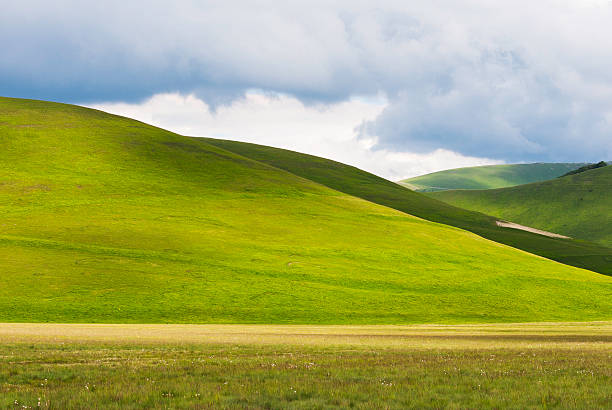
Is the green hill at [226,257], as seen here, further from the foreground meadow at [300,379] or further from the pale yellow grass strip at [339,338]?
the foreground meadow at [300,379]

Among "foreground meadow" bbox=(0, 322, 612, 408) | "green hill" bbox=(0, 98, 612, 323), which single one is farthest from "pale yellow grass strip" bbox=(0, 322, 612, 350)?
"green hill" bbox=(0, 98, 612, 323)

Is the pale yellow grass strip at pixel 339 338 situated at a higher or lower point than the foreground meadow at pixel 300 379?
lower

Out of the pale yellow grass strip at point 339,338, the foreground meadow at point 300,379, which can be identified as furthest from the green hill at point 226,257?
the foreground meadow at point 300,379

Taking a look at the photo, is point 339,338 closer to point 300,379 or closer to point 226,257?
point 300,379

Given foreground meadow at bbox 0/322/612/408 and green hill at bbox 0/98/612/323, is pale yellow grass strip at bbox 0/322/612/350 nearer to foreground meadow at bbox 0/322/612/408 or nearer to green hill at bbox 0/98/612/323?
foreground meadow at bbox 0/322/612/408

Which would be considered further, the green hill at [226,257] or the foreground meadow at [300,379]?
the green hill at [226,257]

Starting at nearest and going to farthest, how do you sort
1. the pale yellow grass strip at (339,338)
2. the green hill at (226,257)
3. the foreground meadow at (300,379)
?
the foreground meadow at (300,379)
the pale yellow grass strip at (339,338)
the green hill at (226,257)

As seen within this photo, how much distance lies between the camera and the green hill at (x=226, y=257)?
8131 centimetres

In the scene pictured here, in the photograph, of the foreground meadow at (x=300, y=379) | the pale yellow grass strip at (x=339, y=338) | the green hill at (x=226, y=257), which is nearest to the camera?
the foreground meadow at (x=300, y=379)

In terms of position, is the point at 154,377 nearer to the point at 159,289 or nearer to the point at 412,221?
the point at 159,289

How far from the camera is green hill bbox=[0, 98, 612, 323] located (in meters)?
81.3

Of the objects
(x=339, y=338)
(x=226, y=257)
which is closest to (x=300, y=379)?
(x=339, y=338)

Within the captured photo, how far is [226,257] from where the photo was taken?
4006 inches

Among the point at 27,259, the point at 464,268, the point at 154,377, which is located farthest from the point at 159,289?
the point at 154,377
